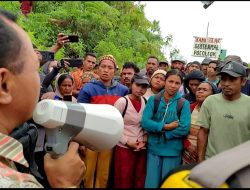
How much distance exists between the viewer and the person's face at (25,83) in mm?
1151

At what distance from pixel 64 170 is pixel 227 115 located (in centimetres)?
299

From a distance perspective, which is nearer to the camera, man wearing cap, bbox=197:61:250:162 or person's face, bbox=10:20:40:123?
person's face, bbox=10:20:40:123

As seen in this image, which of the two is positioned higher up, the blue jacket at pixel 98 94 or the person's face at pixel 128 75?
the person's face at pixel 128 75

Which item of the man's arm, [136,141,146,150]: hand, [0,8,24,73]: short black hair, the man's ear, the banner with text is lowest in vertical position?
[136,141,146,150]: hand

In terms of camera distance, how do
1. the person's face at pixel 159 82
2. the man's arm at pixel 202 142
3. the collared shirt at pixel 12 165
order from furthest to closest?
1. the person's face at pixel 159 82
2. the man's arm at pixel 202 142
3. the collared shirt at pixel 12 165

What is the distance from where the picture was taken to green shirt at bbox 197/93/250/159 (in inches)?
153

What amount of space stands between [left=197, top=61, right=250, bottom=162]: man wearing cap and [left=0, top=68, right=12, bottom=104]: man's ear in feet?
10.3

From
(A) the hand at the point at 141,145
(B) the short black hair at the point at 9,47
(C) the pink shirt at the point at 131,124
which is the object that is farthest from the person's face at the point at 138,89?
(B) the short black hair at the point at 9,47

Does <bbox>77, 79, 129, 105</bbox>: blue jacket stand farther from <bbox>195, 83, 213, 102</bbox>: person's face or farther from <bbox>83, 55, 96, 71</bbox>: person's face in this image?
<bbox>83, 55, 96, 71</bbox>: person's face

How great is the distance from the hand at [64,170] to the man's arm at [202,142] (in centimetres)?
304

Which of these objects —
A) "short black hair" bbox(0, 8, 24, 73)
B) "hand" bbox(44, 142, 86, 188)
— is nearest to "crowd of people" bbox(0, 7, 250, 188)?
"hand" bbox(44, 142, 86, 188)

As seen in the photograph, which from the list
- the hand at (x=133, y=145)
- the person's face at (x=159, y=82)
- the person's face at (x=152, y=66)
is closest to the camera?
the hand at (x=133, y=145)

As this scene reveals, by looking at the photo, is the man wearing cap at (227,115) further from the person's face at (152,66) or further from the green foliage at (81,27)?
the green foliage at (81,27)

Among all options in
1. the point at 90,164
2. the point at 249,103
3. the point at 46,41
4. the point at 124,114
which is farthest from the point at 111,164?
the point at 46,41
